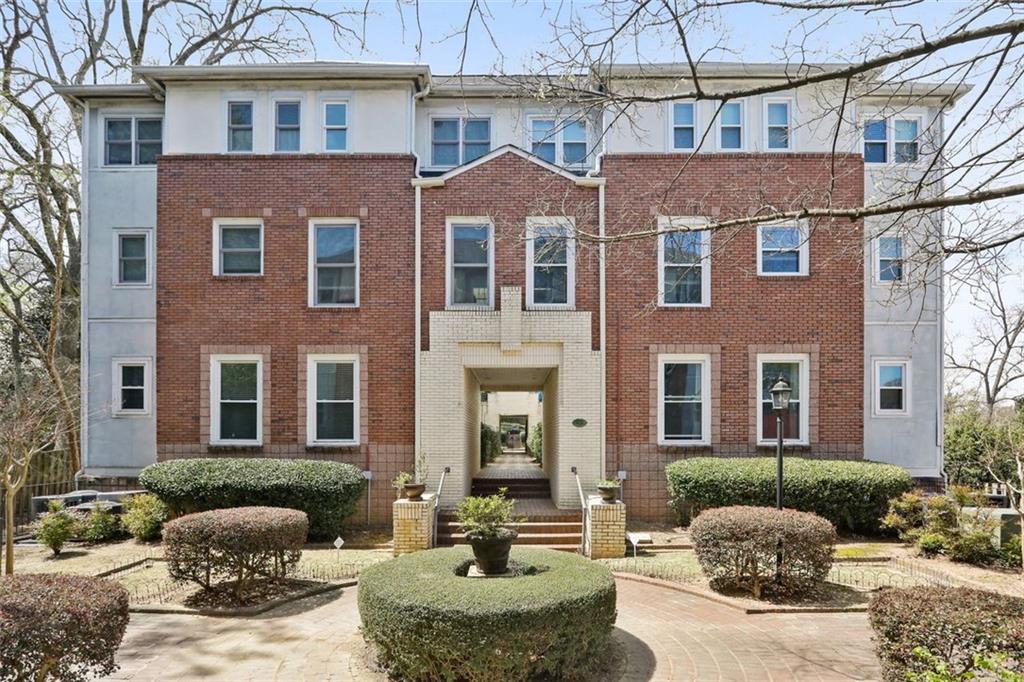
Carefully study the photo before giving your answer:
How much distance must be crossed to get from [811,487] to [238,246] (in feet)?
40.4

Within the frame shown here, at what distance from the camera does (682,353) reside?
13.3 metres

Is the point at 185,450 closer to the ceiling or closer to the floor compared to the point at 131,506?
closer to the ceiling

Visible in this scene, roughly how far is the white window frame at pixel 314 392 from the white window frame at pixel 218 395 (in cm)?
98

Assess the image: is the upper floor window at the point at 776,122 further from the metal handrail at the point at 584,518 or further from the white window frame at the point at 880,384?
the metal handrail at the point at 584,518

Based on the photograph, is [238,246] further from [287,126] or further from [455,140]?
[455,140]

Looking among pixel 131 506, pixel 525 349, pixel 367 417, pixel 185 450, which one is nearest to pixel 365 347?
pixel 367 417

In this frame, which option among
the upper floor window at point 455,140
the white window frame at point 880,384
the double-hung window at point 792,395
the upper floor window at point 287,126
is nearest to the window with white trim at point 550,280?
the upper floor window at point 455,140

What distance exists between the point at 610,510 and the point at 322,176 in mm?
8853

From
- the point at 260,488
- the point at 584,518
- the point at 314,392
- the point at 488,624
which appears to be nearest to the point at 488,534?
the point at 488,624

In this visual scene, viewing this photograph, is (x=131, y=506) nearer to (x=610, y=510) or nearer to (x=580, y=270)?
(x=610, y=510)

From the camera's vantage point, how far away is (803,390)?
13367 mm

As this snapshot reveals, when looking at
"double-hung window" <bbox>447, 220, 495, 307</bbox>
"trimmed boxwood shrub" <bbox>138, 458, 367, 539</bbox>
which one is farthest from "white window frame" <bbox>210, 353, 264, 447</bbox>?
"double-hung window" <bbox>447, 220, 495, 307</bbox>

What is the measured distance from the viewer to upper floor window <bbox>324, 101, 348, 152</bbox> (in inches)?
544

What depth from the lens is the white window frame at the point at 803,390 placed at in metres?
13.3
